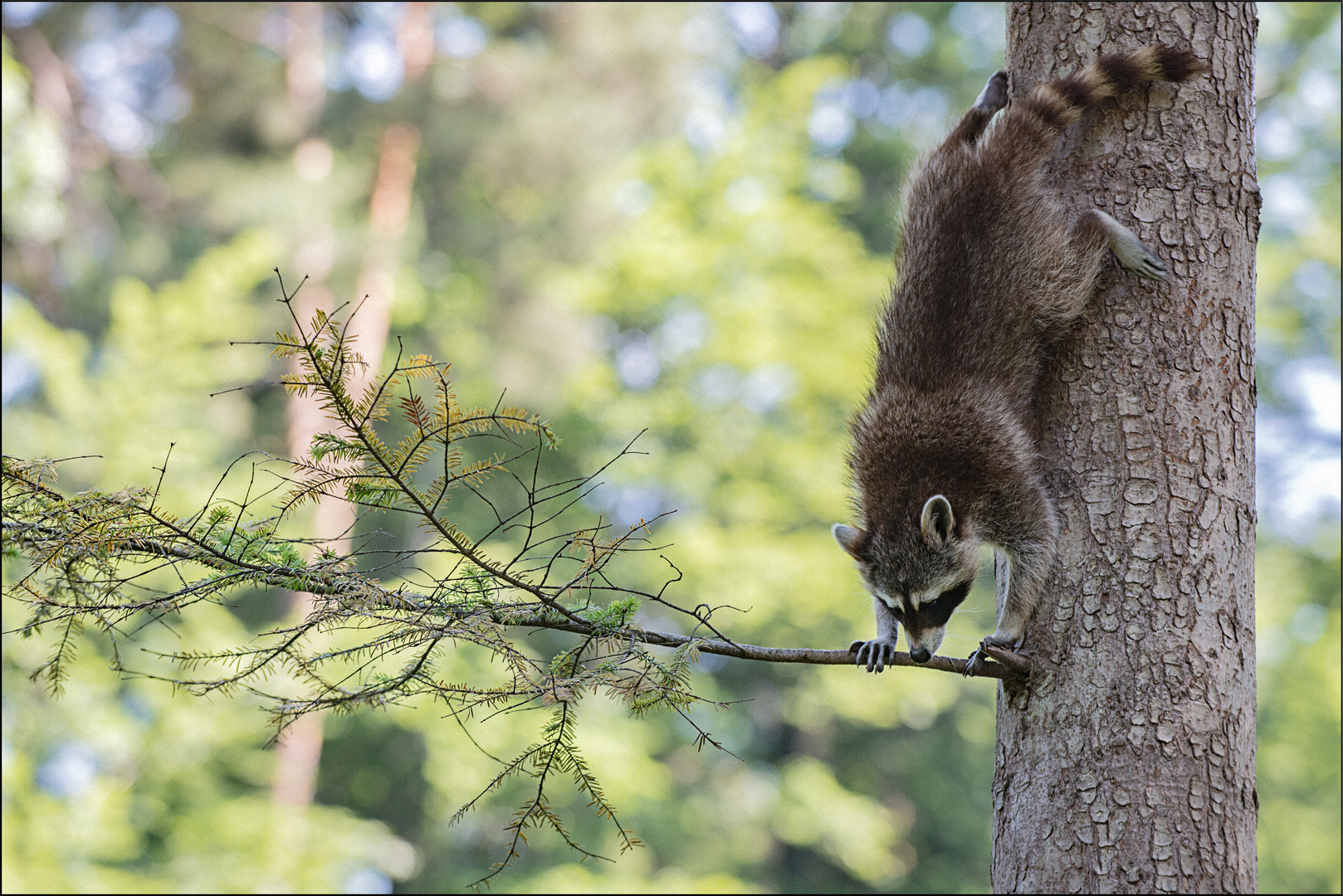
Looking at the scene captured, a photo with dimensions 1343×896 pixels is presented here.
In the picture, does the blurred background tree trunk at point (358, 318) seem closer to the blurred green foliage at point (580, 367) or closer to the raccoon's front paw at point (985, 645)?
the blurred green foliage at point (580, 367)

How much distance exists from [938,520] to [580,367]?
8.42 meters

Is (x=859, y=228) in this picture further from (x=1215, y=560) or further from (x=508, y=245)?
(x=1215, y=560)

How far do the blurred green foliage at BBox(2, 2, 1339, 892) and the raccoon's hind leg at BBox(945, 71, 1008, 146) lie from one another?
194 inches

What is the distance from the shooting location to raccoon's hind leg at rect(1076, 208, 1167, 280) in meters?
2.54

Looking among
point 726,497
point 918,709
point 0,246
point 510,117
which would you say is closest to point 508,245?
point 510,117

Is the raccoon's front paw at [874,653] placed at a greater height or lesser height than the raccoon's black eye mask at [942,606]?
lesser

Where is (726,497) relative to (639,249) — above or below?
below

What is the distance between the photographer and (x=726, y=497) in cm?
974

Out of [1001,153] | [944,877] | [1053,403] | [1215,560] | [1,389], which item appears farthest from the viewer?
[944,877]

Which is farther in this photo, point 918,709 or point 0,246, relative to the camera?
point 918,709

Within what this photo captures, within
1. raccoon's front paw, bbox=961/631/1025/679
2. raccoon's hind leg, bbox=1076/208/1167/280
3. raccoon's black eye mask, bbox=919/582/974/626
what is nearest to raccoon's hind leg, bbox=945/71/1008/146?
raccoon's hind leg, bbox=1076/208/1167/280

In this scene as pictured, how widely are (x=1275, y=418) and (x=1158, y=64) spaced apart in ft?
37.1

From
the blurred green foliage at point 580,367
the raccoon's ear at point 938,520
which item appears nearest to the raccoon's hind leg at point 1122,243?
the raccoon's ear at point 938,520

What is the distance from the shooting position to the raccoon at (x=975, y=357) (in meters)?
2.62
